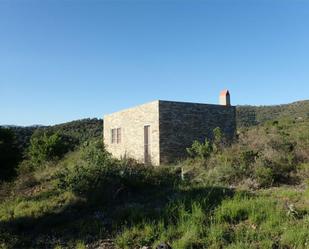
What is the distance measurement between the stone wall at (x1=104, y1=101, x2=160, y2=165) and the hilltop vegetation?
1818mm

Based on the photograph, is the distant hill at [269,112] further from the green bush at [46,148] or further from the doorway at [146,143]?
the doorway at [146,143]

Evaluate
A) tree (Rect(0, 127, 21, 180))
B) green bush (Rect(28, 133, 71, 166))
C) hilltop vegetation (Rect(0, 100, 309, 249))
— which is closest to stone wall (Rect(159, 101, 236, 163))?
hilltop vegetation (Rect(0, 100, 309, 249))

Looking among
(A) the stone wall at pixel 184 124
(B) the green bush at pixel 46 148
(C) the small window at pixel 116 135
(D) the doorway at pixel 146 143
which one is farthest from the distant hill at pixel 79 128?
(A) the stone wall at pixel 184 124

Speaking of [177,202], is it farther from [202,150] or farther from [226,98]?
[226,98]

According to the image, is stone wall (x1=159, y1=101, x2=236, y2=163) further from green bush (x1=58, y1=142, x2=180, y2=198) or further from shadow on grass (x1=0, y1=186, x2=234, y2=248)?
shadow on grass (x1=0, y1=186, x2=234, y2=248)

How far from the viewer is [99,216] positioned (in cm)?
898

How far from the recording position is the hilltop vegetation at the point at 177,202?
6867 mm

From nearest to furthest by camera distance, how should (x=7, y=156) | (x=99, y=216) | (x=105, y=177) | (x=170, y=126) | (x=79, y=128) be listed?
(x=99, y=216), (x=105, y=177), (x=7, y=156), (x=170, y=126), (x=79, y=128)

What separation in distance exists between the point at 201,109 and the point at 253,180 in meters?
6.85

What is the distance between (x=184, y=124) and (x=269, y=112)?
31245 millimetres

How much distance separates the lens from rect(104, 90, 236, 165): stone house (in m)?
16.3

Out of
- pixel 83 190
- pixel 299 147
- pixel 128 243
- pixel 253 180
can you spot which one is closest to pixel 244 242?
pixel 128 243

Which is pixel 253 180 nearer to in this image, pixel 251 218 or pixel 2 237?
pixel 251 218

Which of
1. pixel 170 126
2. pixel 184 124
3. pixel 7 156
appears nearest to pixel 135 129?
pixel 170 126
